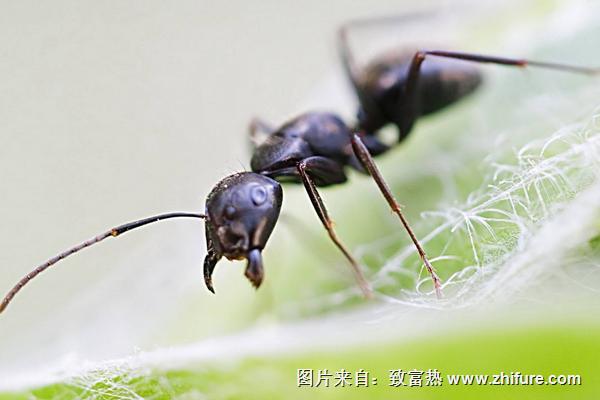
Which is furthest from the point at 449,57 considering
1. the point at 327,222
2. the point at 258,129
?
the point at 258,129

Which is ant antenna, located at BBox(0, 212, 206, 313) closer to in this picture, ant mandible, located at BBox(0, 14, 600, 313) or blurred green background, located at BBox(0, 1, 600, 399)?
ant mandible, located at BBox(0, 14, 600, 313)

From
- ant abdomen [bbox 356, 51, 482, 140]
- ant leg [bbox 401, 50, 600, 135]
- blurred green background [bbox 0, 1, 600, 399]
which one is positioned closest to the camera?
blurred green background [bbox 0, 1, 600, 399]

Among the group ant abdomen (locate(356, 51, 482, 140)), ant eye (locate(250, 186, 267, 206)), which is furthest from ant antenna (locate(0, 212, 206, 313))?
ant abdomen (locate(356, 51, 482, 140))

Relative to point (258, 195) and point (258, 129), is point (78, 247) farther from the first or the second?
point (258, 129)

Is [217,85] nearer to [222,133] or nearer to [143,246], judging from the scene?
[222,133]

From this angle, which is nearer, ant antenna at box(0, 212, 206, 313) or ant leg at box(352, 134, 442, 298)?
ant leg at box(352, 134, 442, 298)

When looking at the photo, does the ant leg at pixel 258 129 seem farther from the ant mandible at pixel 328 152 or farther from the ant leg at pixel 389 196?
the ant leg at pixel 389 196

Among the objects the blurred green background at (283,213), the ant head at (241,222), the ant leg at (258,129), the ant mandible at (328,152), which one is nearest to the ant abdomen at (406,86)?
the ant mandible at (328,152)
